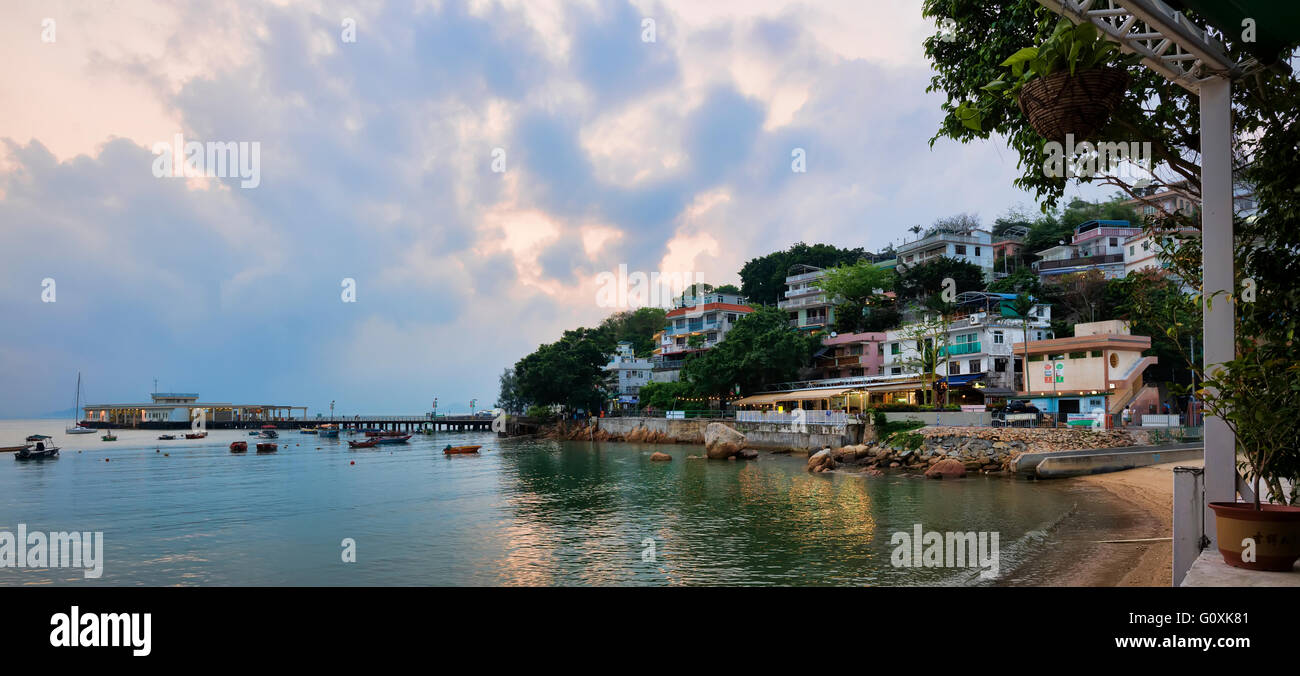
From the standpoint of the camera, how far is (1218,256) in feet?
16.5

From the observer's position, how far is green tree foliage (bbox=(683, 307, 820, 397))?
49938 mm

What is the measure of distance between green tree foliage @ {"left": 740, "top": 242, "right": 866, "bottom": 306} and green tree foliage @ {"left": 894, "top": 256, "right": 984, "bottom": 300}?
16.5 metres

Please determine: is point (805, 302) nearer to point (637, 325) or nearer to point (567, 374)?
point (567, 374)

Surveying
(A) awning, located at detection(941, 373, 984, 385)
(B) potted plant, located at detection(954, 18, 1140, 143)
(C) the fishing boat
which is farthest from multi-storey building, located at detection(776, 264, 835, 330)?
(C) the fishing boat

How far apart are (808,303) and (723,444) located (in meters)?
28.6

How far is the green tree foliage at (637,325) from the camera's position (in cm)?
8668

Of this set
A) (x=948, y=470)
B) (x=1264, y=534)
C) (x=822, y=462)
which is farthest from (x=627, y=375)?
(x=1264, y=534)

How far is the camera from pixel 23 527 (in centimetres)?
2245

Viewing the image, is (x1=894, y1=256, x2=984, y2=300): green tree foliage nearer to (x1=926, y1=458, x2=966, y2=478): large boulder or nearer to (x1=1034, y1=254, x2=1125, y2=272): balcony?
(x1=1034, y1=254, x2=1125, y2=272): balcony

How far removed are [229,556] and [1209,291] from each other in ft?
64.3
